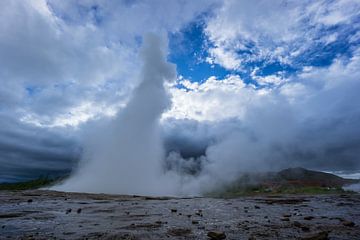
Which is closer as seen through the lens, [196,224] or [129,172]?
[196,224]

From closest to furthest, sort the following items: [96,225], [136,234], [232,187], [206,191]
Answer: [136,234] < [96,225] < [206,191] < [232,187]

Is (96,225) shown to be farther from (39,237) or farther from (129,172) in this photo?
(129,172)

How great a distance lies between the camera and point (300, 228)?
13.6 m

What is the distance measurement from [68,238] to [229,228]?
7.10 metres

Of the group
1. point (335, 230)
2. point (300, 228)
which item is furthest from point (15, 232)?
point (335, 230)

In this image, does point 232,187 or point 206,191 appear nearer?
point 206,191

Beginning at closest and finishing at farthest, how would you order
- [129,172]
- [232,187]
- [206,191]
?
[129,172], [206,191], [232,187]

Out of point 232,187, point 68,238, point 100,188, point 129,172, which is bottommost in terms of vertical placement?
point 68,238

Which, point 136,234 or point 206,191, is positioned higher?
point 206,191

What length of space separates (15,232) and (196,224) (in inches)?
324

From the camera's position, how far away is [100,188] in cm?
6419

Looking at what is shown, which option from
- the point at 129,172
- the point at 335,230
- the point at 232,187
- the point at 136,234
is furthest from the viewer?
the point at 232,187

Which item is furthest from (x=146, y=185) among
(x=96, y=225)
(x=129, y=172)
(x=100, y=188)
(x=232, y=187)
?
(x=232, y=187)

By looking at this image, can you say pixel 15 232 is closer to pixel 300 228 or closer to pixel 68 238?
pixel 68 238
